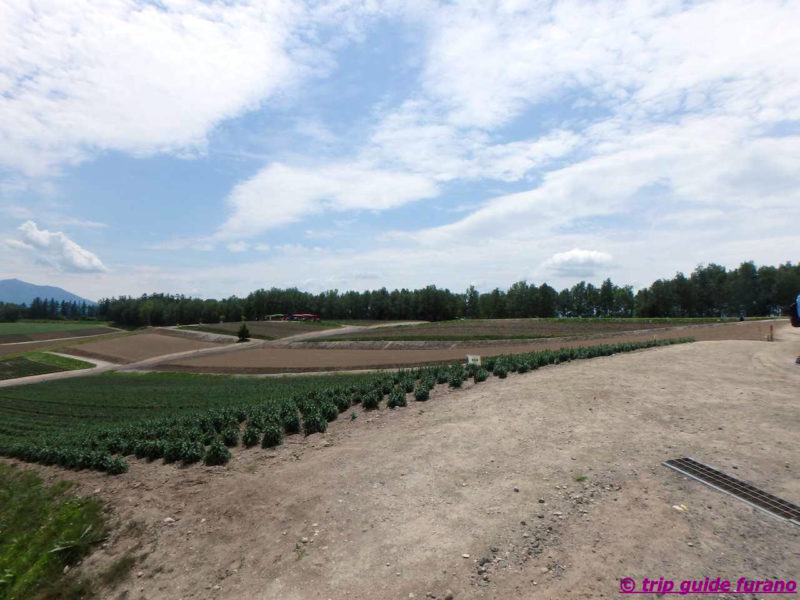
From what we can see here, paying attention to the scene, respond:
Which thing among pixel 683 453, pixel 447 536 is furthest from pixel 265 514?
pixel 683 453

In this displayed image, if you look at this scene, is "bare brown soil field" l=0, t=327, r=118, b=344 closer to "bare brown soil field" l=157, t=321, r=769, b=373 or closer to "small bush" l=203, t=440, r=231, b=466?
Result: "bare brown soil field" l=157, t=321, r=769, b=373

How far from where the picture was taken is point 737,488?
7977 millimetres

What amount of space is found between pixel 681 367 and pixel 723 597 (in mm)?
15864

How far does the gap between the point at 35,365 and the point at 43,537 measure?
7161cm

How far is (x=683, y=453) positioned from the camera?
968 centimetres

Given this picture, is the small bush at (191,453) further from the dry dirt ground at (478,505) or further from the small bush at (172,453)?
the dry dirt ground at (478,505)

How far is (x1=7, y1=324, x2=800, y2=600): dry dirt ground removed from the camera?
6.35 meters

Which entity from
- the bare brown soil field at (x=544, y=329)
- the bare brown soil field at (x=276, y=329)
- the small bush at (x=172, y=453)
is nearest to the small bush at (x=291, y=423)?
the small bush at (x=172, y=453)

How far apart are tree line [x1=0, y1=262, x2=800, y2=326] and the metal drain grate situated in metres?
101

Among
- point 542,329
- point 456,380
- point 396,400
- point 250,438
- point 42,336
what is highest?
point 456,380

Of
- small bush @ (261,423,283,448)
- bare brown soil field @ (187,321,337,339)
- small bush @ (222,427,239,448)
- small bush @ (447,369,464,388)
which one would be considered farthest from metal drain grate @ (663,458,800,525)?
bare brown soil field @ (187,321,337,339)

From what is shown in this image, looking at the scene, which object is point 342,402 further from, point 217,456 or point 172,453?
point 172,453

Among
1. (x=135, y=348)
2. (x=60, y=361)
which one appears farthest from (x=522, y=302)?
(x=60, y=361)

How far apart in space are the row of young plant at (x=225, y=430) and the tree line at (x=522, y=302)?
93.1 meters
